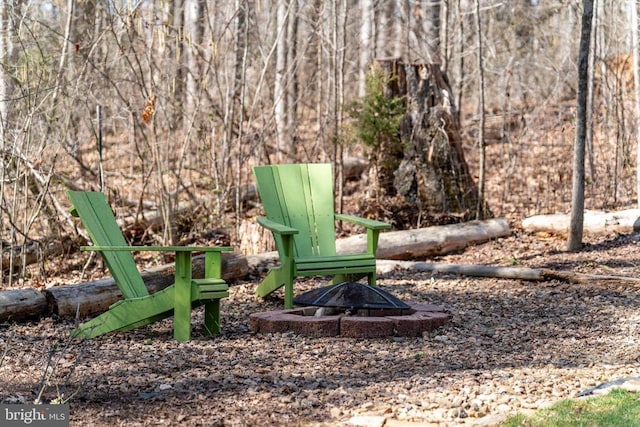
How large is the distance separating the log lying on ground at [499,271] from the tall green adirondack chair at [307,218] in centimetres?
92

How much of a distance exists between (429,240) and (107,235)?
10.8 ft

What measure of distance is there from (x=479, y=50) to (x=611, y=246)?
2044mm

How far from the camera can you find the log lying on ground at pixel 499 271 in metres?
5.59

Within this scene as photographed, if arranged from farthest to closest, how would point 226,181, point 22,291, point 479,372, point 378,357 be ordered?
point 226,181 → point 22,291 → point 378,357 → point 479,372

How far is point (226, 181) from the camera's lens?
7199mm

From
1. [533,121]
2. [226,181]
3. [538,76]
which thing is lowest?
[226,181]

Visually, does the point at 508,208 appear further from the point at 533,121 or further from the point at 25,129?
the point at 25,129

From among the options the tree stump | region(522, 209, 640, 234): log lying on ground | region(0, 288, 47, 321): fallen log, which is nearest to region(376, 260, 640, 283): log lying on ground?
the tree stump

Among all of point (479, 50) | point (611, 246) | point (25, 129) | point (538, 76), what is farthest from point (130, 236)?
point (538, 76)

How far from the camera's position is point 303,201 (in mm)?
5762

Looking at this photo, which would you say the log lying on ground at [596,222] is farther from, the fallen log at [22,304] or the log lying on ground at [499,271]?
the fallen log at [22,304]

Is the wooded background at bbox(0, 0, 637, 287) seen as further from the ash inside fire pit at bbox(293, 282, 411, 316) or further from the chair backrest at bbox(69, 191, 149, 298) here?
the ash inside fire pit at bbox(293, 282, 411, 316)

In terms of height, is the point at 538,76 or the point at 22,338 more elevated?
the point at 538,76

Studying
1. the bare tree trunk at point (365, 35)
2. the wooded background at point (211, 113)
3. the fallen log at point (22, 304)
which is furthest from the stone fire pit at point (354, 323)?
the bare tree trunk at point (365, 35)
